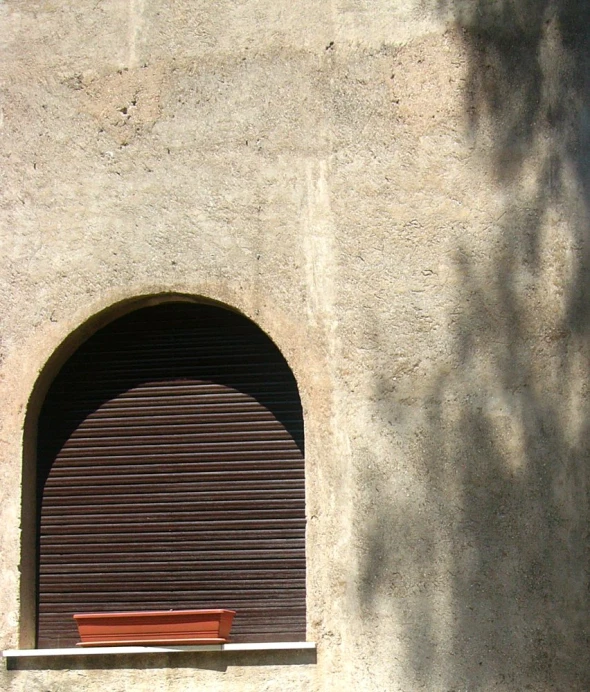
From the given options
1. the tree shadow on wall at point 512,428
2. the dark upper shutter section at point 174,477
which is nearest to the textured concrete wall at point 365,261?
the tree shadow on wall at point 512,428

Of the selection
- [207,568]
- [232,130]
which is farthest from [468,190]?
[207,568]

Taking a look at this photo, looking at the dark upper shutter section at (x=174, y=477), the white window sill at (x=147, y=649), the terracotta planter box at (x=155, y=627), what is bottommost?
the white window sill at (x=147, y=649)

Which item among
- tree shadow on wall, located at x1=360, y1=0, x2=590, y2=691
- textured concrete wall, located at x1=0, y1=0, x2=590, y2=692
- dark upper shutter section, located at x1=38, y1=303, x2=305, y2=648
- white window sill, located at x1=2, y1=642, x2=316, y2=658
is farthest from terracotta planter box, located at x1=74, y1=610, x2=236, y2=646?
tree shadow on wall, located at x1=360, y1=0, x2=590, y2=691

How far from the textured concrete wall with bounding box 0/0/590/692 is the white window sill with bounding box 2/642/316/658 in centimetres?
8

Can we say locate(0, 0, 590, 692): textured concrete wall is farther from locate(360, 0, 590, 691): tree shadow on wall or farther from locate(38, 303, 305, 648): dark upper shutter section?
locate(38, 303, 305, 648): dark upper shutter section

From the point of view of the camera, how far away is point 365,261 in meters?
5.47

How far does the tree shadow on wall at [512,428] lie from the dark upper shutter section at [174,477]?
22.8 inches

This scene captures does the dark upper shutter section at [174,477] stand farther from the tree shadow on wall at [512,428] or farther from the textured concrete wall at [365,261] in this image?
the tree shadow on wall at [512,428]

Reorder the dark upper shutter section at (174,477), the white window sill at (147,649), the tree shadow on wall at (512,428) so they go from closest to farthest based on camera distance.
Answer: the tree shadow on wall at (512,428), the white window sill at (147,649), the dark upper shutter section at (174,477)

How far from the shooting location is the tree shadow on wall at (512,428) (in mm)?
4969

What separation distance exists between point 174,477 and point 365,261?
149cm

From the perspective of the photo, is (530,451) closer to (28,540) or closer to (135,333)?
(135,333)

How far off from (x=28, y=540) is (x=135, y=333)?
1.22m

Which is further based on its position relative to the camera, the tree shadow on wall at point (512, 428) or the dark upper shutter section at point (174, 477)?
the dark upper shutter section at point (174, 477)
